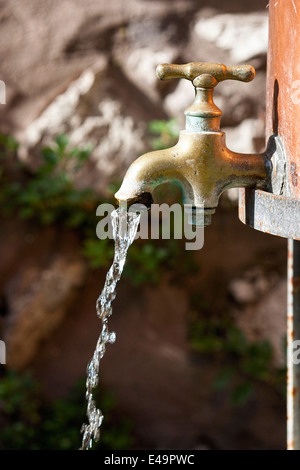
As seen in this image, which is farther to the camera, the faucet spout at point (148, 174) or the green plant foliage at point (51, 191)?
the green plant foliage at point (51, 191)

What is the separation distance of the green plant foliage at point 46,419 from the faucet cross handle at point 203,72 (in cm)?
117

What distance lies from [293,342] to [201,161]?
41 centimetres

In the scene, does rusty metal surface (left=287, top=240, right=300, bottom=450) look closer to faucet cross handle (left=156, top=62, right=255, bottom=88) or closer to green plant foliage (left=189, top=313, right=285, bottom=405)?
faucet cross handle (left=156, top=62, right=255, bottom=88)

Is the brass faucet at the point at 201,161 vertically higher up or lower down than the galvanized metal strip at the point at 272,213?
higher up

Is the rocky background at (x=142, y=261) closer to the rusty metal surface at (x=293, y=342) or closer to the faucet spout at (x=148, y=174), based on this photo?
the rusty metal surface at (x=293, y=342)

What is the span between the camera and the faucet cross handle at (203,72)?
2.29ft

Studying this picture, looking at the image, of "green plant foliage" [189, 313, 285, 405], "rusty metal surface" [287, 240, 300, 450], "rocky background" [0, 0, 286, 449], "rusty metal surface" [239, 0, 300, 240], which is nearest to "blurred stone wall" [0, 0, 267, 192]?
"rocky background" [0, 0, 286, 449]

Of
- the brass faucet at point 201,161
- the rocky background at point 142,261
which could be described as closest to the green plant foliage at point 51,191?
the rocky background at point 142,261

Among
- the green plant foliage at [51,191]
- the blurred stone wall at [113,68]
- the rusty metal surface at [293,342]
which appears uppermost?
the blurred stone wall at [113,68]

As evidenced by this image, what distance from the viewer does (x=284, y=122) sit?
2.24ft

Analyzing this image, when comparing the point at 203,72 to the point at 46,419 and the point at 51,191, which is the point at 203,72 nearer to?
the point at 51,191

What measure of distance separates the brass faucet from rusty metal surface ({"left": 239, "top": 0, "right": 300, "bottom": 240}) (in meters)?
0.03

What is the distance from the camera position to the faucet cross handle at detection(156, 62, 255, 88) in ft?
2.29

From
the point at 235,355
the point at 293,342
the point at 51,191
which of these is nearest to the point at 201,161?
the point at 293,342
